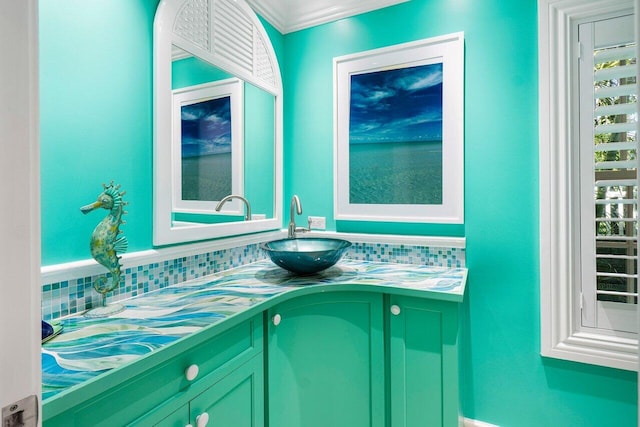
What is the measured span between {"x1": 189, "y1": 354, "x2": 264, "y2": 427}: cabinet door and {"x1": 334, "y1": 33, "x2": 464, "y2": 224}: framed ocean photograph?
114cm

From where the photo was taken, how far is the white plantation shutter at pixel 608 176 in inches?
59.4

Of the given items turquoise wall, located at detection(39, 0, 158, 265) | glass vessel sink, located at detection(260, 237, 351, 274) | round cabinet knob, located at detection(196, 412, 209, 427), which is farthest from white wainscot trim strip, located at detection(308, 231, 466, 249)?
round cabinet knob, located at detection(196, 412, 209, 427)

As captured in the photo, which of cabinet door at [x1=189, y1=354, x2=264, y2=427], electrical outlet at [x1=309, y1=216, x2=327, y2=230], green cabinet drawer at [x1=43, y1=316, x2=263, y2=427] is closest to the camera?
green cabinet drawer at [x1=43, y1=316, x2=263, y2=427]

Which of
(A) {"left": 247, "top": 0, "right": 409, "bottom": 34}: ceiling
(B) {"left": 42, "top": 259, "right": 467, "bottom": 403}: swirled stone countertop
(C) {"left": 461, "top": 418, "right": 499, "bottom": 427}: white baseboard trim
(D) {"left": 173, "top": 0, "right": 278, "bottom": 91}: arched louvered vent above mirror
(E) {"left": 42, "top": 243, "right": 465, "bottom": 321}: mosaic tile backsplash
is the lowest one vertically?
(C) {"left": 461, "top": 418, "right": 499, "bottom": 427}: white baseboard trim

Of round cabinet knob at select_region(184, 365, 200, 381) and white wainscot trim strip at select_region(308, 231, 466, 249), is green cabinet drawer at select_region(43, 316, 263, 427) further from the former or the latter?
white wainscot trim strip at select_region(308, 231, 466, 249)

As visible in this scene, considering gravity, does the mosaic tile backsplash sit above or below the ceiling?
below

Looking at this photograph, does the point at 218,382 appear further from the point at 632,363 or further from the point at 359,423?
the point at 632,363

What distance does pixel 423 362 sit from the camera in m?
1.44

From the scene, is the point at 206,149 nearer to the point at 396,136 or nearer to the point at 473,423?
the point at 396,136

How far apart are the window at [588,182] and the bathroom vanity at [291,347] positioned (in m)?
0.51

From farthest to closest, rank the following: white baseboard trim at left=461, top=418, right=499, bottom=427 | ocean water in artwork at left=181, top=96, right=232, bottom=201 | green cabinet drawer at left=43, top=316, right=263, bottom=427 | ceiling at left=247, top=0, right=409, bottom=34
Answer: ceiling at left=247, top=0, right=409, bottom=34, white baseboard trim at left=461, top=418, right=499, bottom=427, ocean water in artwork at left=181, top=96, right=232, bottom=201, green cabinet drawer at left=43, top=316, right=263, bottom=427

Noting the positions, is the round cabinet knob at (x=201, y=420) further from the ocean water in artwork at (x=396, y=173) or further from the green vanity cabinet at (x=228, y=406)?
the ocean water in artwork at (x=396, y=173)

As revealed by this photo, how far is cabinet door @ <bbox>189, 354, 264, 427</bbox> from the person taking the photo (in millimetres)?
1020

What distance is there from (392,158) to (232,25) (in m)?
1.16
